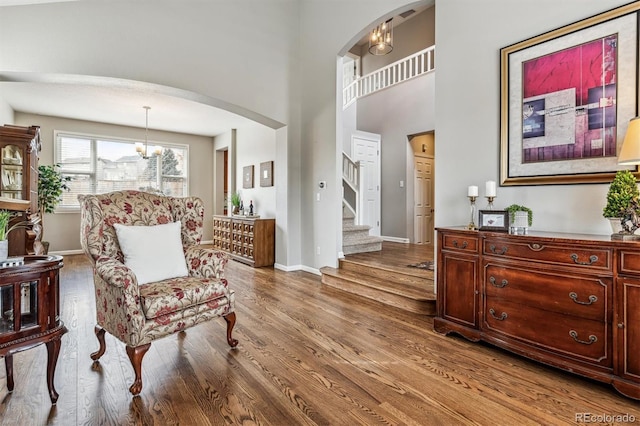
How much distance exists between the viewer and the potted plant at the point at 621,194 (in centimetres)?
195

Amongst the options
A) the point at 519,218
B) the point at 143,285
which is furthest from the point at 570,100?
the point at 143,285

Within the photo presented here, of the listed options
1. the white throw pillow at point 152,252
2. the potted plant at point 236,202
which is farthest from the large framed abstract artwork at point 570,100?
the potted plant at point 236,202

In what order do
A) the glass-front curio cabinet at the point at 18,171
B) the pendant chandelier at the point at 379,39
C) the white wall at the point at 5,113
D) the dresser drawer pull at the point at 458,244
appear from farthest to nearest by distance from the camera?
the pendant chandelier at the point at 379,39, the white wall at the point at 5,113, the glass-front curio cabinet at the point at 18,171, the dresser drawer pull at the point at 458,244

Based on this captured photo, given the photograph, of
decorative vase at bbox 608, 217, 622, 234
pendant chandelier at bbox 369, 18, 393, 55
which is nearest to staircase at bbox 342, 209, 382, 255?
decorative vase at bbox 608, 217, 622, 234

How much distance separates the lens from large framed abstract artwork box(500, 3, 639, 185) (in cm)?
219

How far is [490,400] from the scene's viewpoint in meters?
1.79

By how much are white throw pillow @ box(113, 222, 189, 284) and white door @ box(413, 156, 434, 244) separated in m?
5.26

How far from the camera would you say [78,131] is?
680 cm

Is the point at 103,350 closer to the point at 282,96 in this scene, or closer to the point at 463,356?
the point at 463,356

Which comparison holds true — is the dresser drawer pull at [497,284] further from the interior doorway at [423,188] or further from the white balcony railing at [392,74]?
the white balcony railing at [392,74]

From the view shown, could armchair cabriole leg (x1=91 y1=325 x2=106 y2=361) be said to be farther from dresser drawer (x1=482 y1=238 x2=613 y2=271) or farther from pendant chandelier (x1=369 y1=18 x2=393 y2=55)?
pendant chandelier (x1=369 y1=18 x2=393 y2=55)

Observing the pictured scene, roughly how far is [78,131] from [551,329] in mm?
8526

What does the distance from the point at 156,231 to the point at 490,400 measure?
8.17 ft

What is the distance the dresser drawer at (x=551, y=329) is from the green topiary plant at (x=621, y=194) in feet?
2.28
